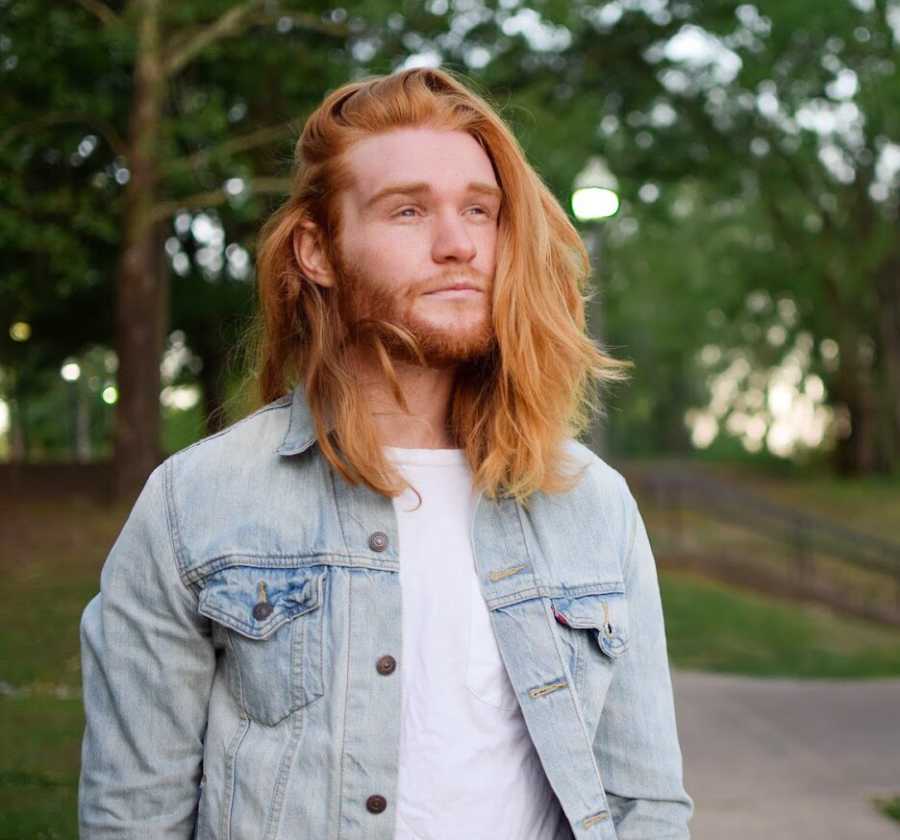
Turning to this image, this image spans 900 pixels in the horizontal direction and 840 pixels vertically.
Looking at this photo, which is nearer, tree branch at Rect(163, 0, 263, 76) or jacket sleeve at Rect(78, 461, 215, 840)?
jacket sleeve at Rect(78, 461, 215, 840)

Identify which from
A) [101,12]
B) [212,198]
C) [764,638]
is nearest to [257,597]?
[764,638]

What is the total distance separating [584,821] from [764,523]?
63.6 feet

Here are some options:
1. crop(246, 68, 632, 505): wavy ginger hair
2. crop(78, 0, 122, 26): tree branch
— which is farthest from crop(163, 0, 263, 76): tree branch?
crop(246, 68, 632, 505): wavy ginger hair

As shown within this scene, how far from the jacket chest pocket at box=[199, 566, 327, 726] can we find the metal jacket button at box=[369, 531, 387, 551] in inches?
4.9

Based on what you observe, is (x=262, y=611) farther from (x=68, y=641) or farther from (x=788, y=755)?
(x=788, y=755)

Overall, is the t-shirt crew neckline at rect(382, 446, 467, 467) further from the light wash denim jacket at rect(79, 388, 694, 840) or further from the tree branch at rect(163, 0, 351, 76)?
the tree branch at rect(163, 0, 351, 76)

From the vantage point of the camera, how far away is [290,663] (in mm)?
2047

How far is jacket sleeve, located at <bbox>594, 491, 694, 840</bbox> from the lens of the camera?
88.2 inches

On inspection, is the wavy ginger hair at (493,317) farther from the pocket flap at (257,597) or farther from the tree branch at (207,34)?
the tree branch at (207,34)

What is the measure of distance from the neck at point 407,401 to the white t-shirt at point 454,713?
0.27 ft

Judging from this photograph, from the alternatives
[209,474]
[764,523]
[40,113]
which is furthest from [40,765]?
[764,523]

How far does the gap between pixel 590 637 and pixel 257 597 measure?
63cm

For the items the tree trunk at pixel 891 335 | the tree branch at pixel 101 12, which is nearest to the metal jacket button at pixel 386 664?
the tree branch at pixel 101 12

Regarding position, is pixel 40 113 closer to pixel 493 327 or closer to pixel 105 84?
pixel 105 84
